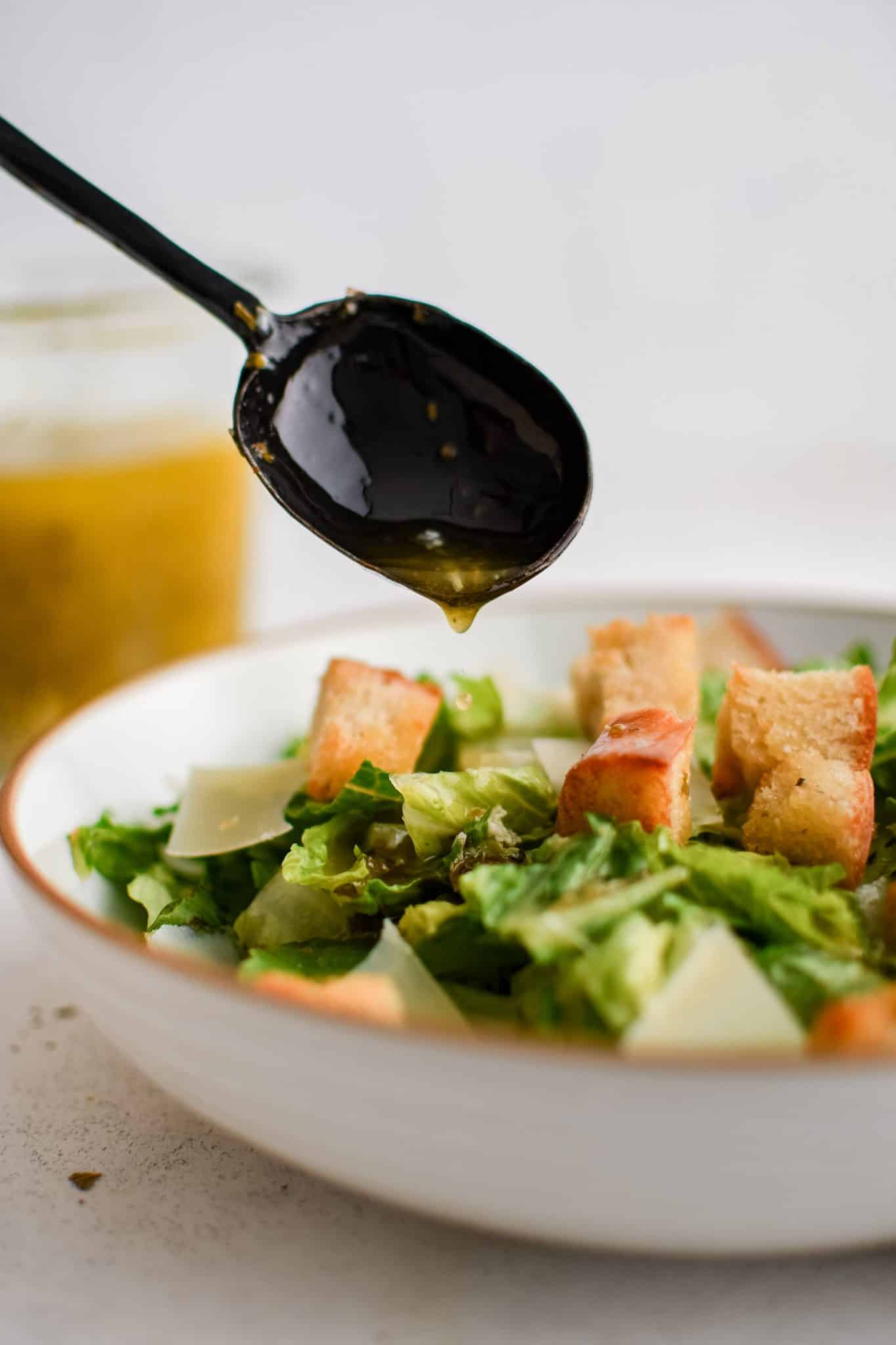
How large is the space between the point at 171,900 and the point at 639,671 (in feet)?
3.07

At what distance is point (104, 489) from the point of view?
360cm

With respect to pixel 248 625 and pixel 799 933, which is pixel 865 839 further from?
pixel 248 625

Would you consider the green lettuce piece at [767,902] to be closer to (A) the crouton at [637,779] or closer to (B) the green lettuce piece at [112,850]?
(A) the crouton at [637,779]

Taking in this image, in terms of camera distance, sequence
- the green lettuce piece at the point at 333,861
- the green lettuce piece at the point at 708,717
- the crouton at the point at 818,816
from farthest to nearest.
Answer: the green lettuce piece at the point at 708,717
the green lettuce piece at the point at 333,861
the crouton at the point at 818,816

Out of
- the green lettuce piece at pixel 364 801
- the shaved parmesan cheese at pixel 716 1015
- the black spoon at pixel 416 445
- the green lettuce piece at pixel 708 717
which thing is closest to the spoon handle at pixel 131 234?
the black spoon at pixel 416 445

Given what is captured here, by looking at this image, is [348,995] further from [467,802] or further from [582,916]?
[467,802]

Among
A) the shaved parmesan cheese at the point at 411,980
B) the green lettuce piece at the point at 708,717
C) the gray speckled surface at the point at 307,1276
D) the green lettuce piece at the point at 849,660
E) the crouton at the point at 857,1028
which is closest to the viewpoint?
the crouton at the point at 857,1028

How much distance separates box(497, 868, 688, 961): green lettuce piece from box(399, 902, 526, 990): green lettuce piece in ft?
0.28

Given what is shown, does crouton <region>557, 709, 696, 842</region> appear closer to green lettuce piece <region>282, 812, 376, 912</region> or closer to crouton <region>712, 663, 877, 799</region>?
crouton <region>712, 663, 877, 799</region>

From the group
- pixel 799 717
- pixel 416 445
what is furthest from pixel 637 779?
pixel 416 445

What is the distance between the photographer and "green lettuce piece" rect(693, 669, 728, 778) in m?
2.49

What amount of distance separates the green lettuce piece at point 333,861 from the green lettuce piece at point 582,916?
16.6 inches

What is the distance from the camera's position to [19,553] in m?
3.54

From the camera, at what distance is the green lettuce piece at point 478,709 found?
2.66 metres
